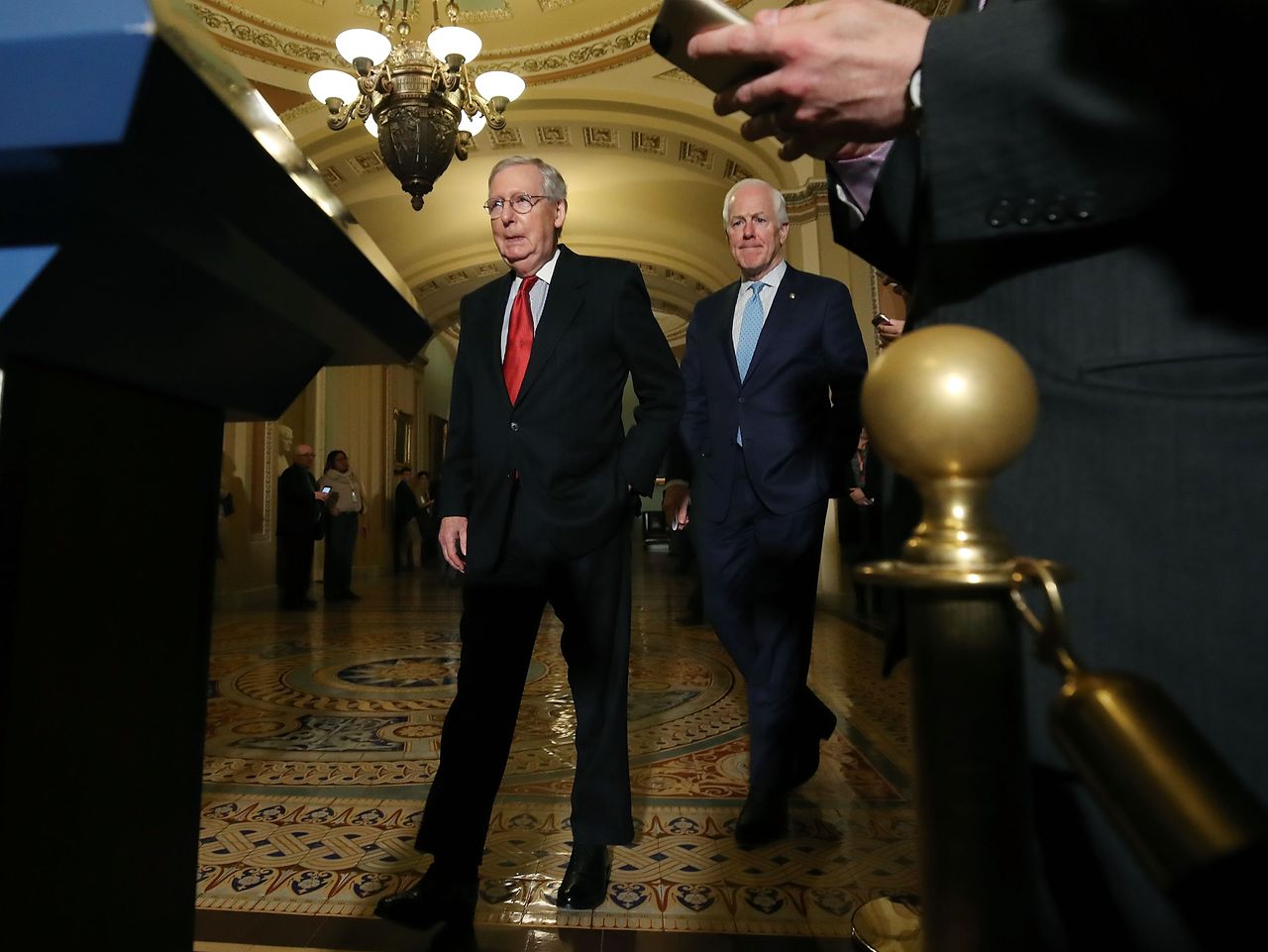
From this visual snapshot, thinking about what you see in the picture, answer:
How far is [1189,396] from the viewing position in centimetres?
59

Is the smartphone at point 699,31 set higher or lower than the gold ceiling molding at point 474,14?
lower

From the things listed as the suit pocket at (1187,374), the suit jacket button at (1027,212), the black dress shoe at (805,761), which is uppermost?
the suit jacket button at (1027,212)

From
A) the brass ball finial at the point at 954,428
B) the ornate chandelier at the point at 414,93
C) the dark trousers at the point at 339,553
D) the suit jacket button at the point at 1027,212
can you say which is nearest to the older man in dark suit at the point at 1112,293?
the suit jacket button at the point at 1027,212

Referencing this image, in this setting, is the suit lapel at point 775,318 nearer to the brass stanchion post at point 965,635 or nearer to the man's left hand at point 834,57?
the man's left hand at point 834,57

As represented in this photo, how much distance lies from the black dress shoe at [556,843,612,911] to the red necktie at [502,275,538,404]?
2.86ft

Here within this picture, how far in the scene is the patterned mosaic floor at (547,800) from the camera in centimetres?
153

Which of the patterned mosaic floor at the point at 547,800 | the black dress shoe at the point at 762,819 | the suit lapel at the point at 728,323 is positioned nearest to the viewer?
the patterned mosaic floor at the point at 547,800

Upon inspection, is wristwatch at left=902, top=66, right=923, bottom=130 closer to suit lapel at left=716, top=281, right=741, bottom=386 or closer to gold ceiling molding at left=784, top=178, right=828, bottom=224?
suit lapel at left=716, top=281, right=741, bottom=386

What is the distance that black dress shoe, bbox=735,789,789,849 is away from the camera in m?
1.79

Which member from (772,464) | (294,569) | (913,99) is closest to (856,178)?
(913,99)

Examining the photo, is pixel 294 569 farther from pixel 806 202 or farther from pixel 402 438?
pixel 402 438

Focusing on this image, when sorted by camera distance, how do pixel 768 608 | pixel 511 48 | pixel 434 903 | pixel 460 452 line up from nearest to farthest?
1. pixel 434 903
2. pixel 460 452
3. pixel 768 608
4. pixel 511 48

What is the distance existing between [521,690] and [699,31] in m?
1.17

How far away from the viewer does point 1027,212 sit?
0.60 metres
